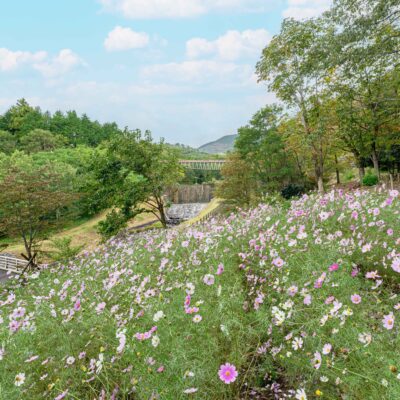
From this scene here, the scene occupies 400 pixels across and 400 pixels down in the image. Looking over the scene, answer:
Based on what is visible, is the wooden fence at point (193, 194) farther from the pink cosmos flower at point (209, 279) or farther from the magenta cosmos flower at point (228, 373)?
the magenta cosmos flower at point (228, 373)

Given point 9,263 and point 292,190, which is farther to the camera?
point 292,190

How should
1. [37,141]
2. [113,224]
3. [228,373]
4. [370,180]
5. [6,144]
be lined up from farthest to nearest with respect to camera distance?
1. [37,141]
2. [6,144]
3. [370,180]
4. [113,224]
5. [228,373]

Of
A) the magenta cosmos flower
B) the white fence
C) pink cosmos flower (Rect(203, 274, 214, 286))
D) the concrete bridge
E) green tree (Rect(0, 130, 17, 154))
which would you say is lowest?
the white fence

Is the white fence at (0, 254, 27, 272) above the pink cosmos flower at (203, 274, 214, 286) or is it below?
below

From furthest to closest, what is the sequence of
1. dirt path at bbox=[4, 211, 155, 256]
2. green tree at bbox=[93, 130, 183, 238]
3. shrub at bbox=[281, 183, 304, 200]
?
dirt path at bbox=[4, 211, 155, 256], shrub at bbox=[281, 183, 304, 200], green tree at bbox=[93, 130, 183, 238]

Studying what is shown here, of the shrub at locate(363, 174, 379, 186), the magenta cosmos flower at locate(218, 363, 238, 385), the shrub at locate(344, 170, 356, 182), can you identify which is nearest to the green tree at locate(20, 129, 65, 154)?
the shrub at locate(344, 170, 356, 182)

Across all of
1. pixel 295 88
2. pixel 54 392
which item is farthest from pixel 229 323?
pixel 295 88

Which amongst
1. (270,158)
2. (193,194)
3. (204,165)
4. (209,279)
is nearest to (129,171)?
(270,158)

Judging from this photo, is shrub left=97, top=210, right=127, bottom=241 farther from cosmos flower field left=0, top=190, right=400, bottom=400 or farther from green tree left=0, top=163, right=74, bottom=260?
cosmos flower field left=0, top=190, right=400, bottom=400

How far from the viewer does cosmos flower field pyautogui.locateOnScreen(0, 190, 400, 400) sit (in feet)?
5.21

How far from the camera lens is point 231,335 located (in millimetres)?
1892

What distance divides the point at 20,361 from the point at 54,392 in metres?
0.43

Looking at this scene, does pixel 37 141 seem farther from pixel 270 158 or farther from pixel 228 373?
pixel 228 373

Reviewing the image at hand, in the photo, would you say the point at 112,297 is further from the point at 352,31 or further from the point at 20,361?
the point at 352,31
